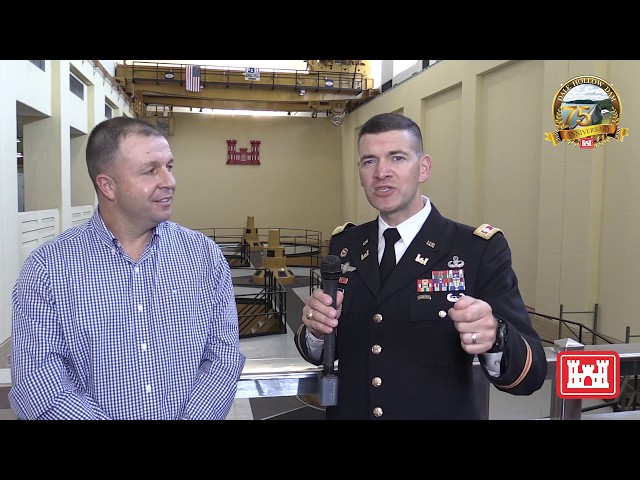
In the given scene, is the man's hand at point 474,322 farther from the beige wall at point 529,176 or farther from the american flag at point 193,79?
the american flag at point 193,79

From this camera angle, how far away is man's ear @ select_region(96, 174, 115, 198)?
5.48 feet

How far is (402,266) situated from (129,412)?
944 mm

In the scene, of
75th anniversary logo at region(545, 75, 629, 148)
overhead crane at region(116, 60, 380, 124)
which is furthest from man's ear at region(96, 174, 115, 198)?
overhead crane at region(116, 60, 380, 124)

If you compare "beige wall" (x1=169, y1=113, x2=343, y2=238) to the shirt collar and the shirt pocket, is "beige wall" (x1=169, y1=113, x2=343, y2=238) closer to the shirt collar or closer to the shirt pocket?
the shirt collar

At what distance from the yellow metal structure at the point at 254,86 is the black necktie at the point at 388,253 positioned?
16255mm

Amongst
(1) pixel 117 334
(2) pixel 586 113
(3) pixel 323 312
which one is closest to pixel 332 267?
(3) pixel 323 312

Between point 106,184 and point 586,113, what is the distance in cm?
802

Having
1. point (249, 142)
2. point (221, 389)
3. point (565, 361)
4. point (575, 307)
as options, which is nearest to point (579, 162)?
point (575, 307)

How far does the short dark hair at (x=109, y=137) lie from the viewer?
5.40ft

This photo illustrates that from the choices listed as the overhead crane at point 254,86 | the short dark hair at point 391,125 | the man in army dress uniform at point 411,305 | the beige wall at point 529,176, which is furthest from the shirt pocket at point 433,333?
the overhead crane at point 254,86

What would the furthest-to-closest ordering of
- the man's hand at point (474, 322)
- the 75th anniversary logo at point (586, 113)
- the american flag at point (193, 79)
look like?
the american flag at point (193, 79)
the 75th anniversary logo at point (586, 113)
the man's hand at point (474, 322)

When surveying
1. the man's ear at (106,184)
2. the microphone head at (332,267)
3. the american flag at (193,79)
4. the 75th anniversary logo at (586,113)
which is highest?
the american flag at (193,79)

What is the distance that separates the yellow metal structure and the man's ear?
53.1 feet

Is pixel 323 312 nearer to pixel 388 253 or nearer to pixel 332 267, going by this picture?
pixel 332 267
